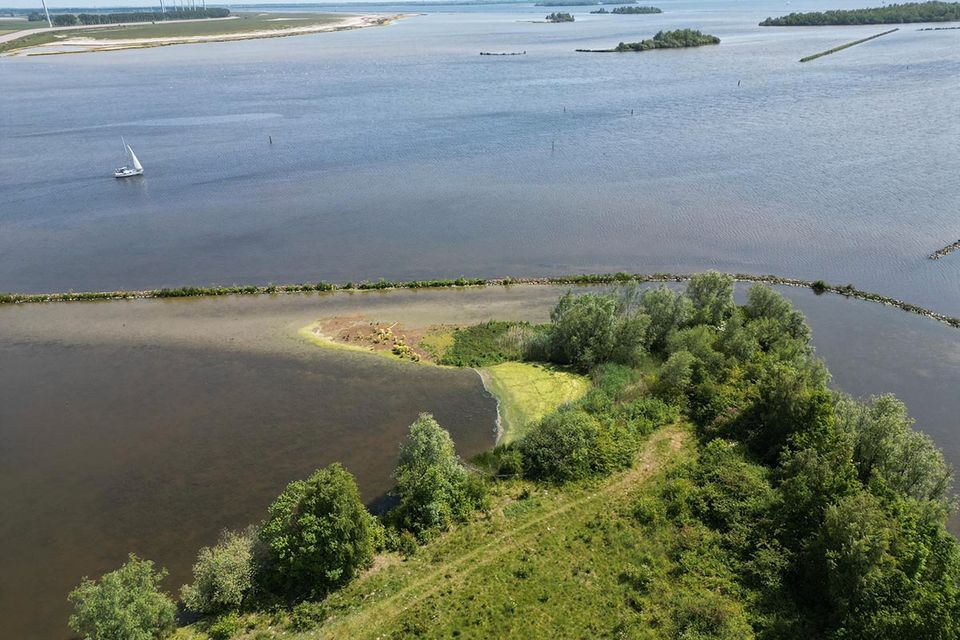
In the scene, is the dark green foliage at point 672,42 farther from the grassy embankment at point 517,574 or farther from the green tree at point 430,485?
the grassy embankment at point 517,574

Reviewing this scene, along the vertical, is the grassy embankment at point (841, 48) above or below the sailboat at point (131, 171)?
above

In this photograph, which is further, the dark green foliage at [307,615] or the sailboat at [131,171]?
the sailboat at [131,171]

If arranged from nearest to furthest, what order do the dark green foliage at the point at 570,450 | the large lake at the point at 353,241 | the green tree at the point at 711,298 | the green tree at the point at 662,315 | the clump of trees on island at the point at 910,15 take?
the dark green foliage at the point at 570,450
the large lake at the point at 353,241
the green tree at the point at 662,315
the green tree at the point at 711,298
the clump of trees on island at the point at 910,15

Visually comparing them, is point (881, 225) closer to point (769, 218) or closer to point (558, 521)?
point (769, 218)

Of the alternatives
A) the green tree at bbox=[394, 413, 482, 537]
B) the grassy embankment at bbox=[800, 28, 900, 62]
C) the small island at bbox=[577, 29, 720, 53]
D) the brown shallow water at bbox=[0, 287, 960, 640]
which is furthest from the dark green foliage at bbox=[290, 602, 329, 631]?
the small island at bbox=[577, 29, 720, 53]

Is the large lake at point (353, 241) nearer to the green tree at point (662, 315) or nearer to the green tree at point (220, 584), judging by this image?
the green tree at point (220, 584)

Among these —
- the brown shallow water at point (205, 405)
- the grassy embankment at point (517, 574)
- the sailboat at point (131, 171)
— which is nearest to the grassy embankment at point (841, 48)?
the brown shallow water at point (205, 405)

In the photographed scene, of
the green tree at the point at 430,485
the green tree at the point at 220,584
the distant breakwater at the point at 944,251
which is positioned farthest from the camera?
the distant breakwater at the point at 944,251

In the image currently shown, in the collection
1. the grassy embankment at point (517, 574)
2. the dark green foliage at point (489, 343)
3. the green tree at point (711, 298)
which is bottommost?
the grassy embankment at point (517, 574)
